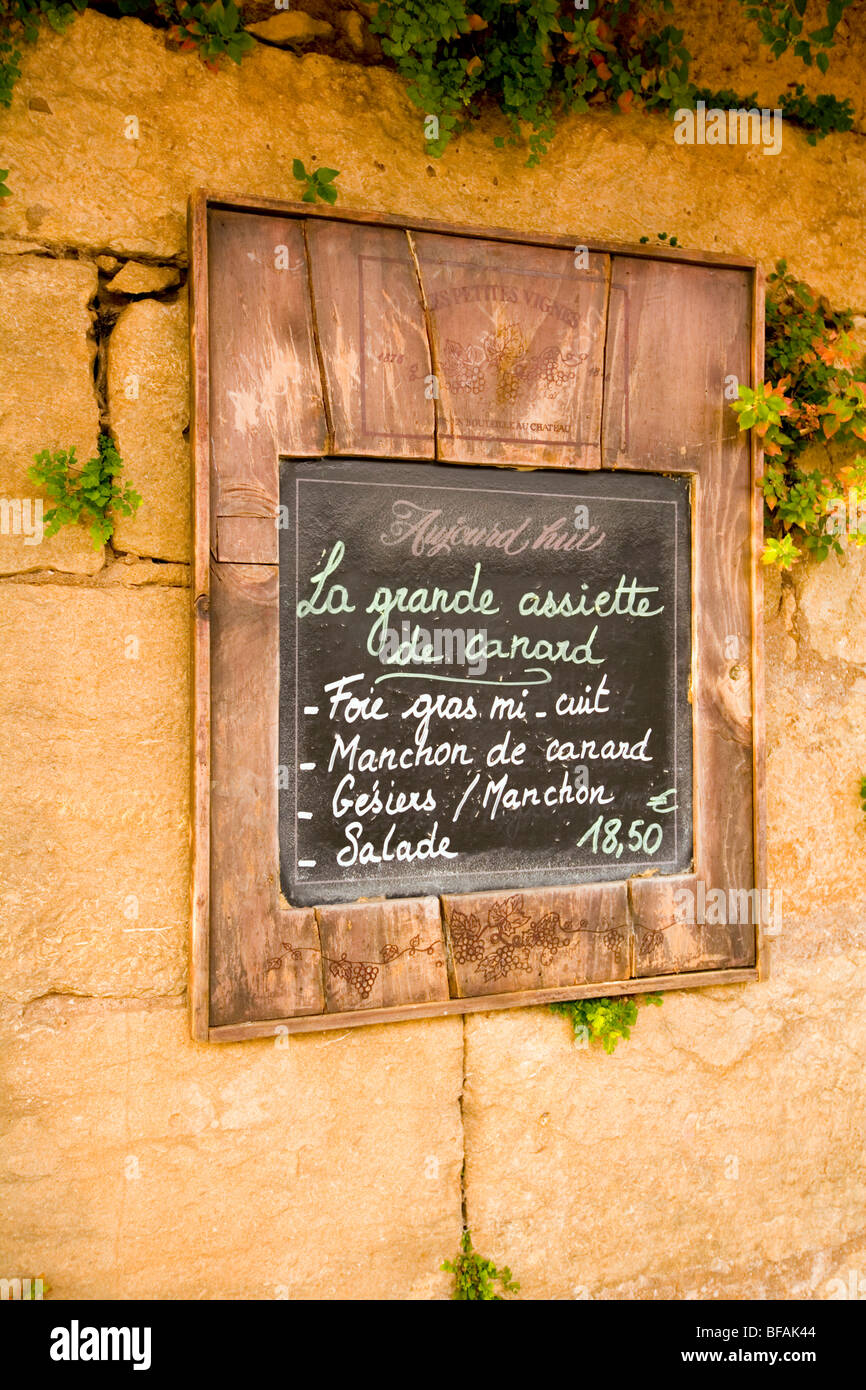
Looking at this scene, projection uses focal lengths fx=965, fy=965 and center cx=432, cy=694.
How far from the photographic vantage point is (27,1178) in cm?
190

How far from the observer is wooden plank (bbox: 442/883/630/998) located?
2127 millimetres

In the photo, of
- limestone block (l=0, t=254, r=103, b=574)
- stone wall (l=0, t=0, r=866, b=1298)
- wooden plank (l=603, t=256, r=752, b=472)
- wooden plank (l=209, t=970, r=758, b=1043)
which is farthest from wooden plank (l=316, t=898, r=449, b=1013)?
wooden plank (l=603, t=256, r=752, b=472)

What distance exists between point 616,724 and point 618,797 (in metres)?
0.17

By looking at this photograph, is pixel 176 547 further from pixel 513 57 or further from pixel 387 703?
pixel 513 57

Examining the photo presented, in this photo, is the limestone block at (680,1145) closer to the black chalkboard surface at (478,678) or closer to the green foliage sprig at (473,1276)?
the green foliage sprig at (473,1276)

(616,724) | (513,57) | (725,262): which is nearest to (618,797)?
(616,724)

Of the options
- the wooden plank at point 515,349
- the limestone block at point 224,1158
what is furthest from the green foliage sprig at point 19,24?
the limestone block at point 224,1158

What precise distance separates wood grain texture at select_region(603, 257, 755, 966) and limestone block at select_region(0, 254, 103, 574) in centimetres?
114

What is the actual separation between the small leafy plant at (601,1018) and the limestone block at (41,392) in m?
1.45

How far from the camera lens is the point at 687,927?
229cm

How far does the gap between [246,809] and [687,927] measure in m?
1.08

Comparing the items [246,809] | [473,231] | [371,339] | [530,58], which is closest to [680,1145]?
[246,809]

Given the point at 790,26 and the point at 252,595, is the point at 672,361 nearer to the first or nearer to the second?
the point at 790,26

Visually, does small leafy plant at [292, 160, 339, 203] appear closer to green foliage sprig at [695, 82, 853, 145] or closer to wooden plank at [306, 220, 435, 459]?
wooden plank at [306, 220, 435, 459]
